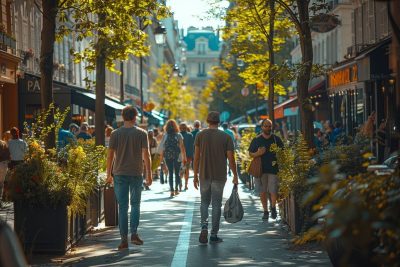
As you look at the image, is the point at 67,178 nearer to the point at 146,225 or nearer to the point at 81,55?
the point at 146,225

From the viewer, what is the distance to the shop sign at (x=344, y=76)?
118ft

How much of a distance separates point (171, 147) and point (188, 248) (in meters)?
12.3

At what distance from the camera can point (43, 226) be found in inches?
494

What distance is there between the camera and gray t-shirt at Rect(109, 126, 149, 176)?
13508mm

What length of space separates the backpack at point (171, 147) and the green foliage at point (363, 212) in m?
17.7

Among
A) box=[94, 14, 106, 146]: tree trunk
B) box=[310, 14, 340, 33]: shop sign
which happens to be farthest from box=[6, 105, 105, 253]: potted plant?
box=[94, 14, 106, 146]: tree trunk

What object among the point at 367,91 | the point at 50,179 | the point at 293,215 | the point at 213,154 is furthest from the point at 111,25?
the point at 367,91

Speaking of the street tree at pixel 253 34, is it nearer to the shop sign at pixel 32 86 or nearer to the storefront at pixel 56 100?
the storefront at pixel 56 100

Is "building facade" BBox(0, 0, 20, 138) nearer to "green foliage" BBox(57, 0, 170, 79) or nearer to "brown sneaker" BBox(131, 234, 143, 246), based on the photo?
"green foliage" BBox(57, 0, 170, 79)

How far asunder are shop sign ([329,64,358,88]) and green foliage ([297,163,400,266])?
1102 inches

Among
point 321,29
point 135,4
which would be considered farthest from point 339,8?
point 135,4

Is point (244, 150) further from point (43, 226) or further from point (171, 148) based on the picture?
point (43, 226)

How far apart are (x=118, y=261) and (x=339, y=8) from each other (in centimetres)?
3186

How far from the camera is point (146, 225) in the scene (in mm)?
17172
